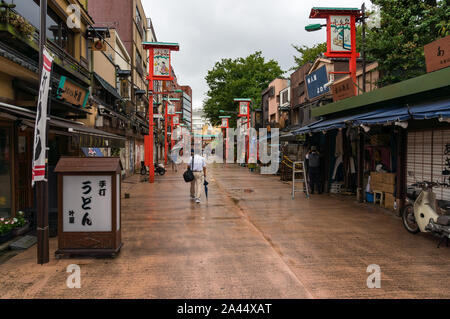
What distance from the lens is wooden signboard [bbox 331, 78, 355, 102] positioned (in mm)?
11773

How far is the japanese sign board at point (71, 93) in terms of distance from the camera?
9.35 meters

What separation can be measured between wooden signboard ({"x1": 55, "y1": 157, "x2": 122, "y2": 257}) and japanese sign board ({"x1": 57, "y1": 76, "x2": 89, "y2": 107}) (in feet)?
A: 15.0

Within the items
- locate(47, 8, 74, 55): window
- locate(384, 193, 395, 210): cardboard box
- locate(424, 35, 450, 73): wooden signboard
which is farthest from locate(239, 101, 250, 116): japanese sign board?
locate(424, 35, 450, 73): wooden signboard

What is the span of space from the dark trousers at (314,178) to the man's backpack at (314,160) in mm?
164

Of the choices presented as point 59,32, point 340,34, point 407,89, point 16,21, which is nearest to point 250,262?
point 407,89

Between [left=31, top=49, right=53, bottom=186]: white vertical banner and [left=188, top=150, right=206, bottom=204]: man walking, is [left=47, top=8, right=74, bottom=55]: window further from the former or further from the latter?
[left=31, top=49, right=53, bottom=186]: white vertical banner

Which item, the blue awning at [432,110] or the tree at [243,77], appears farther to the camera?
the tree at [243,77]

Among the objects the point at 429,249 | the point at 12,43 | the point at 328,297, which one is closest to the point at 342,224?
the point at 429,249

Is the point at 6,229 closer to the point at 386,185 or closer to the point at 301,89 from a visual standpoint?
the point at 386,185

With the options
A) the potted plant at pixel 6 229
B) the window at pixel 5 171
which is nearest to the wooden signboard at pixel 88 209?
the potted plant at pixel 6 229

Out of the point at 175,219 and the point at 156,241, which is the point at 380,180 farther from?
the point at 156,241

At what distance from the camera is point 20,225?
23.9 ft

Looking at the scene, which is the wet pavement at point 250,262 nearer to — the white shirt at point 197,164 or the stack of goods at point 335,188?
the white shirt at point 197,164

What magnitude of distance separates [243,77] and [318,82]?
2984 cm
